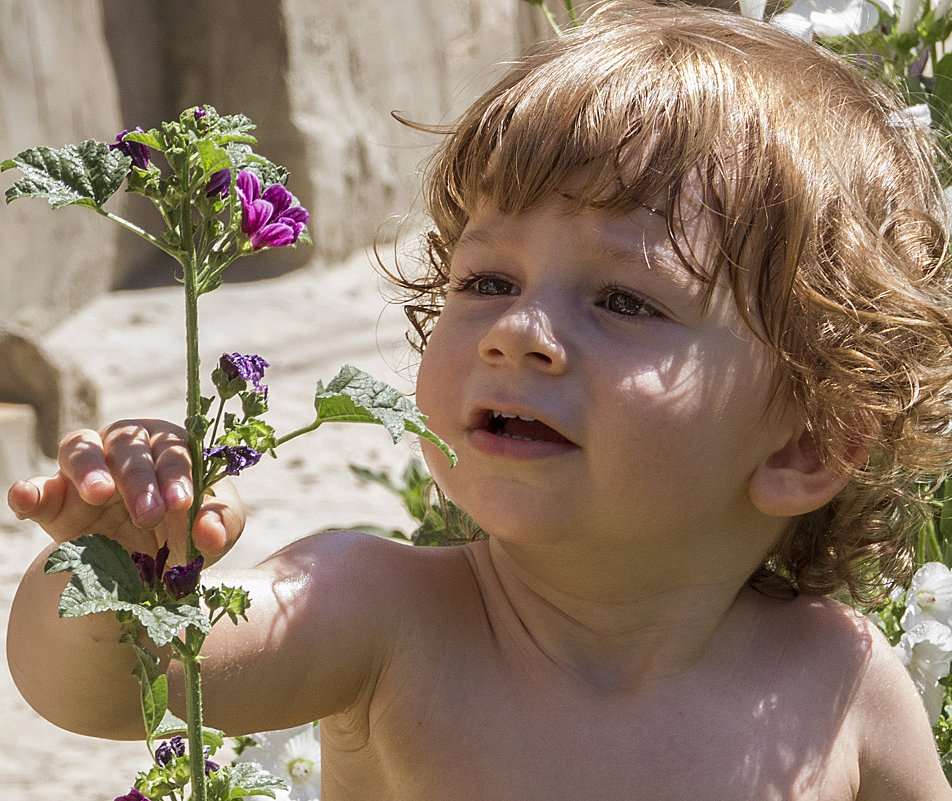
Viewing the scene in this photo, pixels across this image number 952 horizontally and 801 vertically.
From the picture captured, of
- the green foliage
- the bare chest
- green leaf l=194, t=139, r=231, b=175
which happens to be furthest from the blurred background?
green leaf l=194, t=139, r=231, b=175

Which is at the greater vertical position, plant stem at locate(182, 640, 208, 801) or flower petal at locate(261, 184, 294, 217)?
flower petal at locate(261, 184, 294, 217)

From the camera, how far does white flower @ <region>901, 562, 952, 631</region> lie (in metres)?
1.30

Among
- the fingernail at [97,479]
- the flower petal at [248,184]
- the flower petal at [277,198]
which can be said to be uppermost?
the flower petal at [248,184]

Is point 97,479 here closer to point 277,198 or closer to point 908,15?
point 277,198

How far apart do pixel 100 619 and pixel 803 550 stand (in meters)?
0.76

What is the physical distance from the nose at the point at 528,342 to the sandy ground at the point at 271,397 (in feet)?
4.51

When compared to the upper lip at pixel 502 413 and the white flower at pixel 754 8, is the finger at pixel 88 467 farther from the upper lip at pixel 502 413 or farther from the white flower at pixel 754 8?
the white flower at pixel 754 8

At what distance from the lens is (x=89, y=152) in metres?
0.69

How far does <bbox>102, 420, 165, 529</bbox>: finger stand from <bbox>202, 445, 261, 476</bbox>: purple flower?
0.11 metres

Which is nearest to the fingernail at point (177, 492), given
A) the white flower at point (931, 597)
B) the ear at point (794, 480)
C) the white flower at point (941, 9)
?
the ear at point (794, 480)

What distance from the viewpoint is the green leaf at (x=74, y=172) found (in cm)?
68

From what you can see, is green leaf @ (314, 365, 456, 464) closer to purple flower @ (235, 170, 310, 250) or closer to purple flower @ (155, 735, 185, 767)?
purple flower @ (235, 170, 310, 250)

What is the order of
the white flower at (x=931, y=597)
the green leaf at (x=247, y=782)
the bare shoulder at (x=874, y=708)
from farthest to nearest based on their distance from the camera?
1. the white flower at (x=931, y=597)
2. the bare shoulder at (x=874, y=708)
3. the green leaf at (x=247, y=782)

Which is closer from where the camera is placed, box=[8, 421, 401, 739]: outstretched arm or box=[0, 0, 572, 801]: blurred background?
box=[8, 421, 401, 739]: outstretched arm
